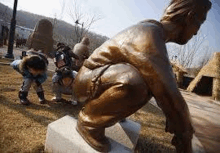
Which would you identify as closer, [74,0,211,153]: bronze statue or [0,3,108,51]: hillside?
[74,0,211,153]: bronze statue

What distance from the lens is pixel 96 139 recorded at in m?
1.53

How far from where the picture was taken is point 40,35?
1702 centimetres

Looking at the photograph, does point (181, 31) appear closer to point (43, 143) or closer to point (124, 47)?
point (124, 47)

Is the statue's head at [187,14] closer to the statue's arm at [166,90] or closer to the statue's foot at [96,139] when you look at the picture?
the statue's arm at [166,90]

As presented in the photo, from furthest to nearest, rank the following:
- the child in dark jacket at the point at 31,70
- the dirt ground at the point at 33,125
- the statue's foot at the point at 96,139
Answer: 1. the child in dark jacket at the point at 31,70
2. the dirt ground at the point at 33,125
3. the statue's foot at the point at 96,139

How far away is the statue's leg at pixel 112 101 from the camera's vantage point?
1.38m

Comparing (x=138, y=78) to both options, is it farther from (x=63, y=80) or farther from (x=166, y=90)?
(x=63, y=80)

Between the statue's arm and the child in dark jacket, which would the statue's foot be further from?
the child in dark jacket

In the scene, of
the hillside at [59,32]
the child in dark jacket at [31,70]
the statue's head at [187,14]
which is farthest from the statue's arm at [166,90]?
the hillside at [59,32]

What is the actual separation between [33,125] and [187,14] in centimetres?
→ 193

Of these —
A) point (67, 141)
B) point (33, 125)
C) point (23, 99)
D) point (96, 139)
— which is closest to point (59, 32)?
point (23, 99)

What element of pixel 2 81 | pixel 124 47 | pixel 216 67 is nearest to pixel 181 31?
pixel 124 47

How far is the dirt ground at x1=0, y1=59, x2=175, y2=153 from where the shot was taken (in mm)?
1816

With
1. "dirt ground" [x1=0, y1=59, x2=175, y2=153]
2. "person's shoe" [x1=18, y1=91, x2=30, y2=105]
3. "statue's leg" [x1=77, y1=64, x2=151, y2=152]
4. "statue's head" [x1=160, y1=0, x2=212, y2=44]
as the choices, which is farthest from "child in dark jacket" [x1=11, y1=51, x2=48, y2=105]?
"statue's head" [x1=160, y1=0, x2=212, y2=44]
